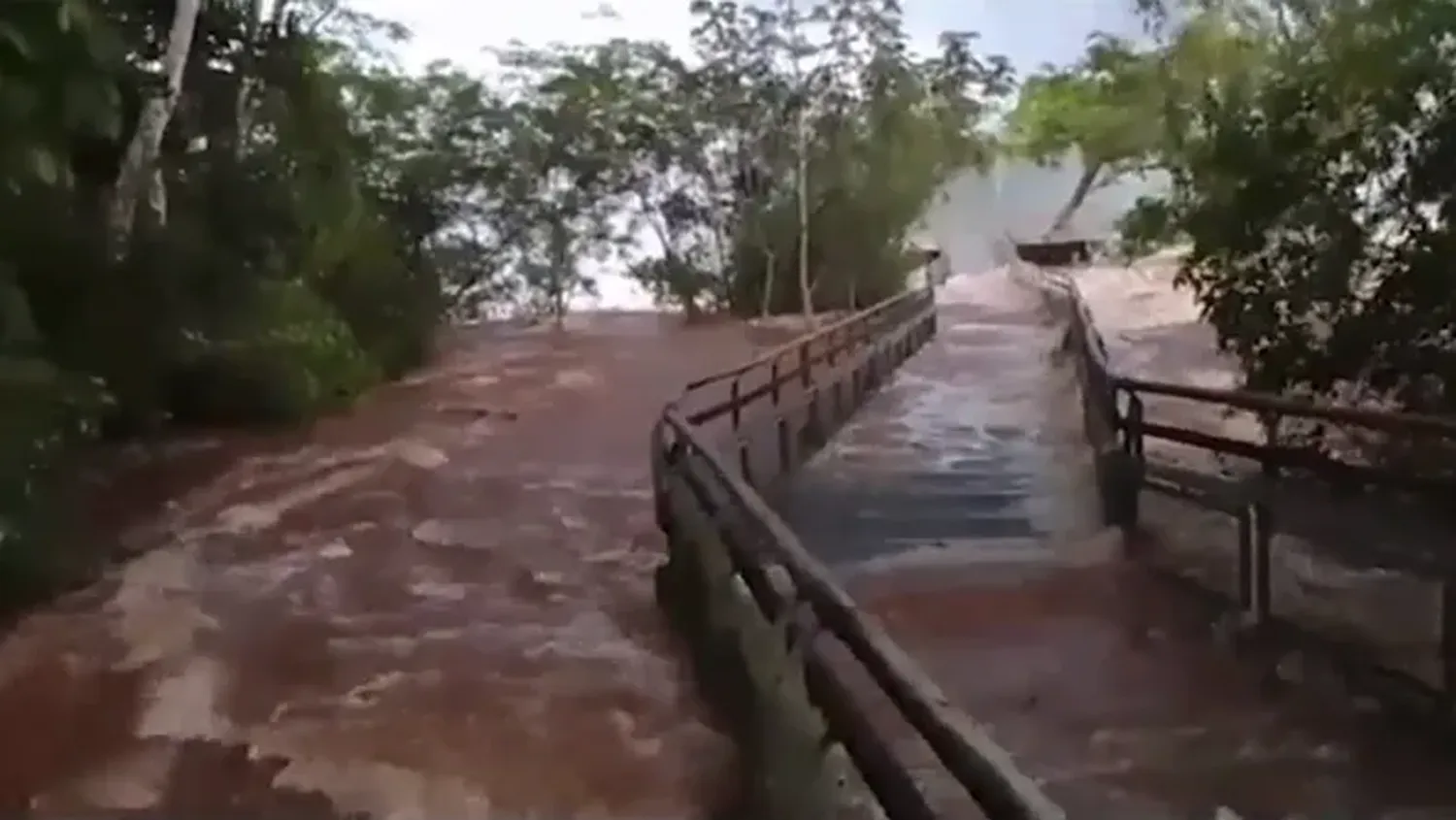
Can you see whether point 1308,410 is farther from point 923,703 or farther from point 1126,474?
point 923,703

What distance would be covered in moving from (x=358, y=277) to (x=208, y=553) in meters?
7.93

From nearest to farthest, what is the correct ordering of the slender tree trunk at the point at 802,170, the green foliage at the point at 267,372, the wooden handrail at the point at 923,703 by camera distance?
1. the wooden handrail at the point at 923,703
2. the green foliage at the point at 267,372
3. the slender tree trunk at the point at 802,170

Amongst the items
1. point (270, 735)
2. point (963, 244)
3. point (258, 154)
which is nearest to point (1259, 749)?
point (270, 735)

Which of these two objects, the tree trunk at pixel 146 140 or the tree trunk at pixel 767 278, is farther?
the tree trunk at pixel 767 278

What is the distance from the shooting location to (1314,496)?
15.8 ft

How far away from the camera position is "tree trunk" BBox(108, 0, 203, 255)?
10625mm

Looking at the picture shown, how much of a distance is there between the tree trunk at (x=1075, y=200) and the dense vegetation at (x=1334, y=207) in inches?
923

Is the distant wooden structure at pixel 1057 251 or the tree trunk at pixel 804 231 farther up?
the tree trunk at pixel 804 231

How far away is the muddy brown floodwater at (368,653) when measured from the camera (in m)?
4.69

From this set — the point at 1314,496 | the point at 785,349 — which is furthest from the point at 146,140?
the point at 1314,496

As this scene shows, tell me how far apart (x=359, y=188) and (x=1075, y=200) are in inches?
763

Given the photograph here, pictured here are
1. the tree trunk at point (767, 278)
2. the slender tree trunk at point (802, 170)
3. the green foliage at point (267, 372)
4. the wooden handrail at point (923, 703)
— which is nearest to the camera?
the wooden handrail at point (923, 703)

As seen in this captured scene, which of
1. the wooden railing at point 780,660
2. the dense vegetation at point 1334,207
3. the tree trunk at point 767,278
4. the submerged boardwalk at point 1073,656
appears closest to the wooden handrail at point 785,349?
the wooden railing at point 780,660

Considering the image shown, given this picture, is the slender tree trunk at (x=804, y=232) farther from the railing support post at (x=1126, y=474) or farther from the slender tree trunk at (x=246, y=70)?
the railing support post at (x=1126, y=474)
